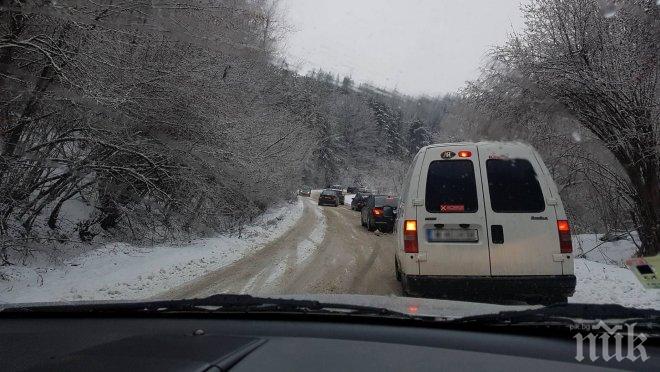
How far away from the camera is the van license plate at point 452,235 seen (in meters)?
5.84

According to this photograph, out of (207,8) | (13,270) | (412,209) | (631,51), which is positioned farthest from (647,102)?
(13,270)

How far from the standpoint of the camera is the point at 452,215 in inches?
232

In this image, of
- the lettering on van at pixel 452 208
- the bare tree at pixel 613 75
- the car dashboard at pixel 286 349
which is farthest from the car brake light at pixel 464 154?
the bare tree at pixel 613 75

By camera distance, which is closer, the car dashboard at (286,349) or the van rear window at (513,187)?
the car dashboard at (286,349)

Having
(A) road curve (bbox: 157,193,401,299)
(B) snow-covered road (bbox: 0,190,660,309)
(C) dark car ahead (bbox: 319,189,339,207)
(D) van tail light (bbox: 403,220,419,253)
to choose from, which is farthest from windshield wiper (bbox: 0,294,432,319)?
(C) dark car ahead (bbox: 319,189,339,207)

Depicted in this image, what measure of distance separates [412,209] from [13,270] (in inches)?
280

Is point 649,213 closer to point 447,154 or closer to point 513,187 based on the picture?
point 513,187

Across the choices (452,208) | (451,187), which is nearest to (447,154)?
(451,187)

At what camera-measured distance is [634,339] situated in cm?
225

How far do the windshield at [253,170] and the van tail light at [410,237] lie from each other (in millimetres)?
17

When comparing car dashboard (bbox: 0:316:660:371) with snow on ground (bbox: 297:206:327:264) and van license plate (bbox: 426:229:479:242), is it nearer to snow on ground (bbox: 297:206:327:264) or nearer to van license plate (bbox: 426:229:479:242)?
van license plate (bbox: 426:229:479:242)

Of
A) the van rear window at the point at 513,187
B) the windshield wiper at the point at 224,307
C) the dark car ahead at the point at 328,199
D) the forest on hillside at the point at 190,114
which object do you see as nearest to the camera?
the windshield wiper at the point at 224,307

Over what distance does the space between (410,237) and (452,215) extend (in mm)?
549

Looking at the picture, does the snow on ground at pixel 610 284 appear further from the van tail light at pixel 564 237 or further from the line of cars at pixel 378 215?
the line of cars at pixel 378 215
